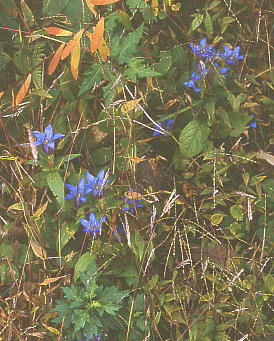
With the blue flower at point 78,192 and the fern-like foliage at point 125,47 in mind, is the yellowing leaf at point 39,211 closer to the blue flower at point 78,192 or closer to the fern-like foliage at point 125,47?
the blue flower at point 78,192

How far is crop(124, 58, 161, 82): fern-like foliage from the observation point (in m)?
1.90

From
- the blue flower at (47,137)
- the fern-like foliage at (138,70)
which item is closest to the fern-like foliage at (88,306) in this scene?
the blue flower at (47,137)

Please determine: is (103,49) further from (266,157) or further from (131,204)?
(266,157)

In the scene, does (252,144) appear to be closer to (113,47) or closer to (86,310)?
(113,47)

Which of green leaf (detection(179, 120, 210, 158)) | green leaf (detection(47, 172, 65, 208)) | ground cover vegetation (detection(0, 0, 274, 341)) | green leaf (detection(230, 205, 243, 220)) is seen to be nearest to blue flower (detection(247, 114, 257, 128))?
ground cover vegetation (detection(0, 0, 274, 341))

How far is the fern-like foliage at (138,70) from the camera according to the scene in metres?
1.90

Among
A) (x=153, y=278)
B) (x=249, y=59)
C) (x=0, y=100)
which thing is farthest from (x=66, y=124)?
(x=249, y=59)

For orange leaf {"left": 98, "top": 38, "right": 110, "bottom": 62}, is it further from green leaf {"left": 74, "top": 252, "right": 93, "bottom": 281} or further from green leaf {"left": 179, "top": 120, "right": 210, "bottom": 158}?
green leaf {"left": 74, "top": 252, "right": 93, "bottom": 281}

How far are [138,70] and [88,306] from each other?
0.72 meters

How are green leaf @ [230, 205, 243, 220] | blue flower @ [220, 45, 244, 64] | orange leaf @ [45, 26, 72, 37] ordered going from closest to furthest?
orange leaf @ [45, 26, 72, 37] < green leaf @ [230, 205, 243, 220] < blue flower @ [220, 45, 244, 64]

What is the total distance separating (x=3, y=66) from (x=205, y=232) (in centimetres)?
84

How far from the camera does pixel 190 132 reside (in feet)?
6.63

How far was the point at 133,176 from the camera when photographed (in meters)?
1.90

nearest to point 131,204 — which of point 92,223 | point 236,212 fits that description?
point 92,223
